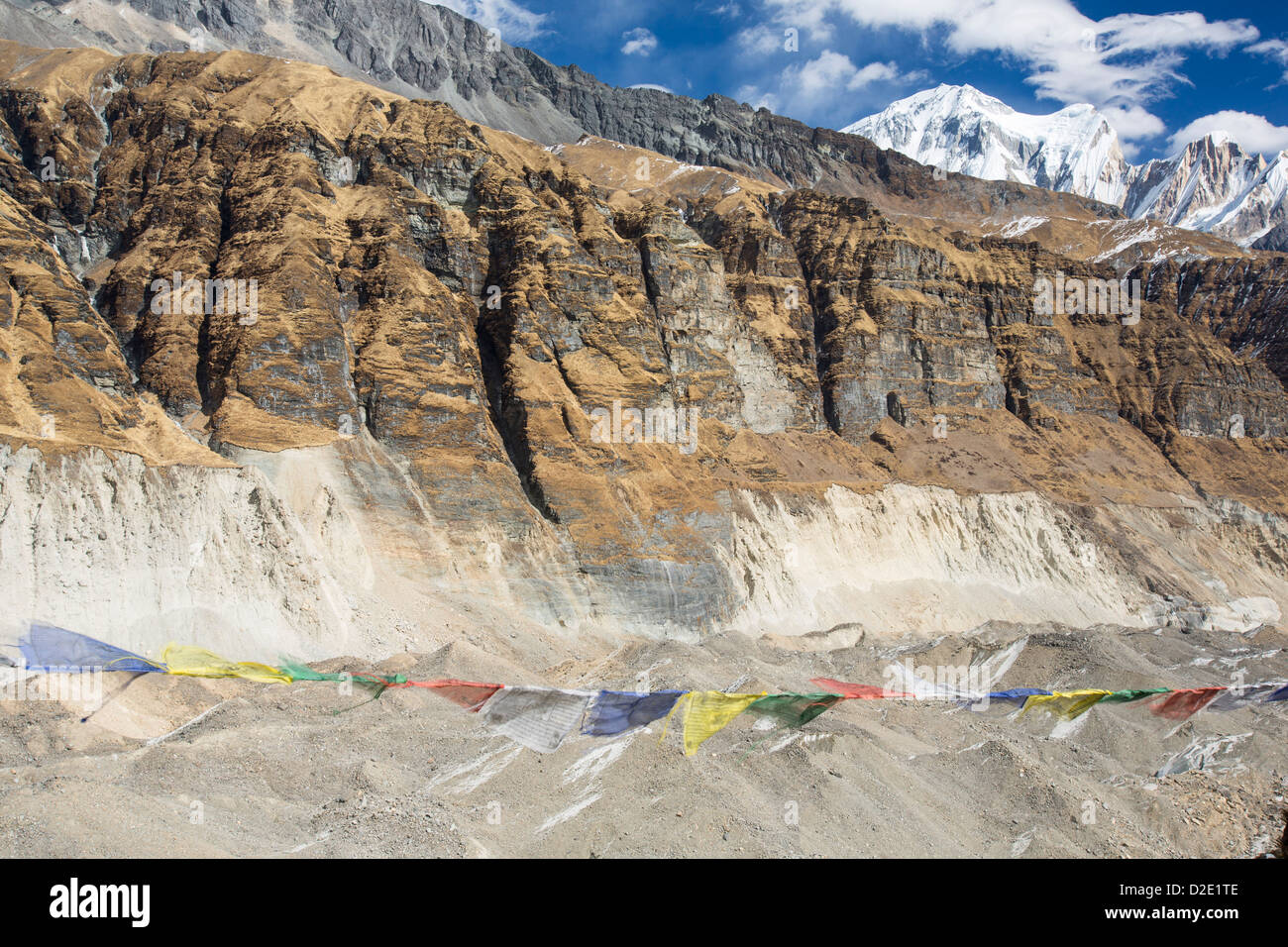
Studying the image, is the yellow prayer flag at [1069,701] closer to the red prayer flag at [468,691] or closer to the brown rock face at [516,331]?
the red prayer flag at [468,691]

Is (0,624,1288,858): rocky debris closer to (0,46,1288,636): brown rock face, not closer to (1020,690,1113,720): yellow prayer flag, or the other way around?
(1020,690,1113,720): yellow prayer flag

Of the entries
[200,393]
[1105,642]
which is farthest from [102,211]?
[1105,642]

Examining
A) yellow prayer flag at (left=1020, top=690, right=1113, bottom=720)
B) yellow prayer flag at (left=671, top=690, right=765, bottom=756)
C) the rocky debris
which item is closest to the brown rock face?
the rocky debris

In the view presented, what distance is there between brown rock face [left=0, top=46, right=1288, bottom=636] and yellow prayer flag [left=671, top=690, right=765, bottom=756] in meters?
26.4

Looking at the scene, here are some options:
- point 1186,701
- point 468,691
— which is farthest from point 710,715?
point 1186,701

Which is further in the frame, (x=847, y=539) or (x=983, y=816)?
(x=847, y=539)

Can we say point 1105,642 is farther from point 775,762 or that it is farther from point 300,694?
point 300,694

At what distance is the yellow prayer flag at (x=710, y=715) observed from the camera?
16734mm

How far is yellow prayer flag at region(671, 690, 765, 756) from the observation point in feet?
54.9

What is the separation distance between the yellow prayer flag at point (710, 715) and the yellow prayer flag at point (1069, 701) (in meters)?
8.58

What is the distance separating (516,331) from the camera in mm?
52000

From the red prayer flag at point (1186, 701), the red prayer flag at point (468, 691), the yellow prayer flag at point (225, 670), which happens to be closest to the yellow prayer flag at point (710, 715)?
the red prayer flag at point (468, 691)

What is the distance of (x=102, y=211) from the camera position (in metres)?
57.7

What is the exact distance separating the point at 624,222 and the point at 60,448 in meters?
44.0
